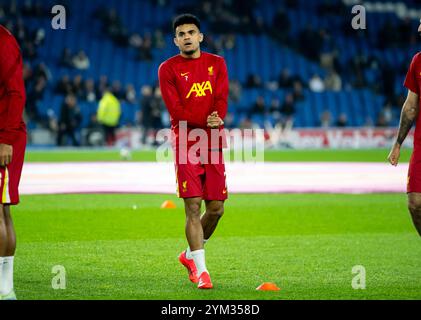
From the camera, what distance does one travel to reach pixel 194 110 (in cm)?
834

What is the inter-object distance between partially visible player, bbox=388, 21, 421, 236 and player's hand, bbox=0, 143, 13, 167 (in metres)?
3.64

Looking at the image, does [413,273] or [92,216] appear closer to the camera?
[413,273]

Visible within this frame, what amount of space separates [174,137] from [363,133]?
29093 mm

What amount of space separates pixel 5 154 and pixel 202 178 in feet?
7.10

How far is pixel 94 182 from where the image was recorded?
19.2 m

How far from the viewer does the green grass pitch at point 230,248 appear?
786cm

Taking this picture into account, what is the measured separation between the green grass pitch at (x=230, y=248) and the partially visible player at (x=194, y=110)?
769 mm

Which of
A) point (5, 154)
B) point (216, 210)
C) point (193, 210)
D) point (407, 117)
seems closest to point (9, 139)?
point (5, 154)

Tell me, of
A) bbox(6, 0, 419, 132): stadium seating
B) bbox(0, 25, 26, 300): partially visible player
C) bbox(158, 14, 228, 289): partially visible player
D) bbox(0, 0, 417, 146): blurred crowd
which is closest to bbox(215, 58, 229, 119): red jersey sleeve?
bbox(158, 14, 228, 289): partially visible player

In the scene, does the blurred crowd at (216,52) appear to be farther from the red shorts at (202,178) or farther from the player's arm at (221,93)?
the red shorts at (202,178)

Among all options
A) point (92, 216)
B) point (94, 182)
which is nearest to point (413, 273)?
point (92, 216)

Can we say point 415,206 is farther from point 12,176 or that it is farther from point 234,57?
point 234,57

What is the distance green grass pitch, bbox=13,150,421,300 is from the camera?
7.86m
